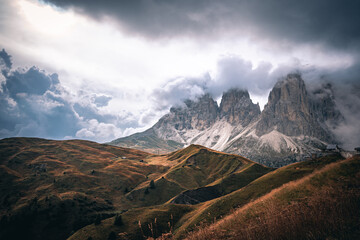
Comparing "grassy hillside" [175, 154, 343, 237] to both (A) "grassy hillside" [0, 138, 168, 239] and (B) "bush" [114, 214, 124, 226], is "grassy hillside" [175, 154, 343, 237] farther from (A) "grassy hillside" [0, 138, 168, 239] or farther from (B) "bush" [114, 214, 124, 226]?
(A) "grassy hillside" [0, 138, 168, 239]

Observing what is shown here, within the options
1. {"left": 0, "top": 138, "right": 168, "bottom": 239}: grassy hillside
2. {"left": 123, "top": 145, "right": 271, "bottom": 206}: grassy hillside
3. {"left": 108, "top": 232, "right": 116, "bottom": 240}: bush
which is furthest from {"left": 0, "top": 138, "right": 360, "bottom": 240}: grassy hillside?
{"left": 123, "top": 145, "right": 271, "bottom": 206}: grassy hillside

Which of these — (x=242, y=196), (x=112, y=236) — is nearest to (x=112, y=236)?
(x=112, y=236)

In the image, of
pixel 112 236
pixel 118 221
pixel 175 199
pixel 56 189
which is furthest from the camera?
pixel 56 189

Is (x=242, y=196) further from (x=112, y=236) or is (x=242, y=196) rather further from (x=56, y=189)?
(x=56, y=189)

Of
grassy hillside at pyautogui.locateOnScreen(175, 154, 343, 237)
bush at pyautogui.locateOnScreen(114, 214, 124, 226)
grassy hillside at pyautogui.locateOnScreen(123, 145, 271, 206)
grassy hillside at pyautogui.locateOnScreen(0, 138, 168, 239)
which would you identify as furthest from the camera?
grassy hillside at pyautogui.locateOnScreen(123, 145, 271, 206)

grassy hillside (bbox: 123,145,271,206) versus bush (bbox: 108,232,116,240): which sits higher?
grassy hillside (bbox: 123,145,271,206)

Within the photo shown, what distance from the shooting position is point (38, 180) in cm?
13438

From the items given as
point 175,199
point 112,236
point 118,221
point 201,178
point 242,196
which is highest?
point 201,178

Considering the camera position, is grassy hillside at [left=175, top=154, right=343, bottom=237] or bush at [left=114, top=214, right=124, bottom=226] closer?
grassy hillside at [left=175, top=154, right=343, bottom=237]

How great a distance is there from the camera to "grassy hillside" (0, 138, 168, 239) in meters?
87.1

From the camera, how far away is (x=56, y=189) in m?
123

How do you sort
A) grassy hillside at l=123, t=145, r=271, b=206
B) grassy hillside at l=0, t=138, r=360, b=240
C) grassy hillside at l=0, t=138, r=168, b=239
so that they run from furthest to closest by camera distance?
grassy hillside at l=123, t=145, r=271, b=206
grassy hillside at l=0, t=138, r=168, b=239
grassy hillside at l=0, t=138, r=360, b=240

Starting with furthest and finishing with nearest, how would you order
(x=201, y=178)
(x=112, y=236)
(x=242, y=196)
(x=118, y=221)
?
(x=201, y=178), (x=118, y=221), (x=242, y=196), (x=112, y=236)

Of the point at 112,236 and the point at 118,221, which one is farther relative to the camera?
the point at 118,221
